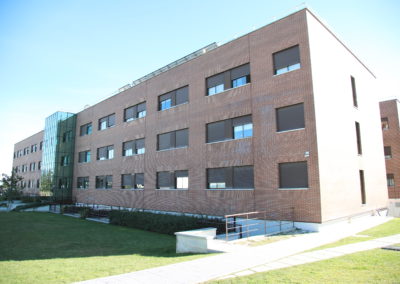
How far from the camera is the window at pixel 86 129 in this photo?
31997mm

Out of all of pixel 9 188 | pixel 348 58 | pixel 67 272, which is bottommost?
pixel 67 272

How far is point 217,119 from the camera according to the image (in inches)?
695

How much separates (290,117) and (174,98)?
9.64m

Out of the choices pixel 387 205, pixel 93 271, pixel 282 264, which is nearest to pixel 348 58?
pixel 387 205

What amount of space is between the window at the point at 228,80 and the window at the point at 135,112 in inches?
309

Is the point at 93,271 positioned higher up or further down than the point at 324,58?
further down

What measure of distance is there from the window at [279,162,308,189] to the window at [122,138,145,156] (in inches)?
506

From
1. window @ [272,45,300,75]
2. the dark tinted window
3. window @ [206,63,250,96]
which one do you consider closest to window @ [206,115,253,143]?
window @ [206,63,250,96]

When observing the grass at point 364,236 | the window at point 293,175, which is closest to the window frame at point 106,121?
the window at point 293,175

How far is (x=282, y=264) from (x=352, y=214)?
10362mm

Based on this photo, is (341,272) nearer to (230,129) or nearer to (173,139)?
(230,129)

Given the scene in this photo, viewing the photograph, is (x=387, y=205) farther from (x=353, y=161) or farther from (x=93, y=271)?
(x=93, y=271)

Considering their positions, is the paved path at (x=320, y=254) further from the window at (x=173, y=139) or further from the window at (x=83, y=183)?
the window at (x=83, y=183)

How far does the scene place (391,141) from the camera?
28625 mm
